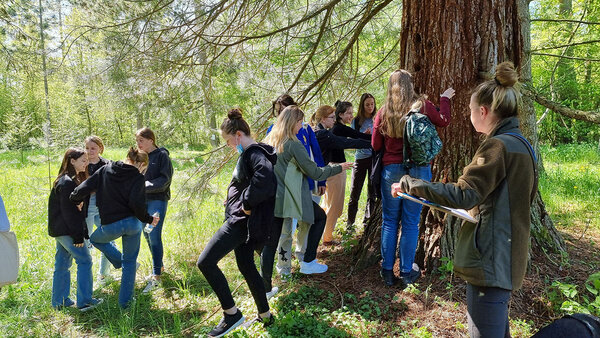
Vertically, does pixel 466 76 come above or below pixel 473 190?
above

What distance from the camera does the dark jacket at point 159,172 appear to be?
14.1ft

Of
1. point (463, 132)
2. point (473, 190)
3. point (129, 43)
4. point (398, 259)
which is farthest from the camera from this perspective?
point (129, 43)

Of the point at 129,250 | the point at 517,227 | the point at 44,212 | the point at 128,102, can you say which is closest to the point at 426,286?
the point at 517,227

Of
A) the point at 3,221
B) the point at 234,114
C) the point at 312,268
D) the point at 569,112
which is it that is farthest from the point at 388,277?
the point at 3,221

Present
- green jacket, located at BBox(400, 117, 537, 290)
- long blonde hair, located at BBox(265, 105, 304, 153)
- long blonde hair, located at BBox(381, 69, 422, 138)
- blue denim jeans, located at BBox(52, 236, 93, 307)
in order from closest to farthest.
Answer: green jacket, located at BBox(400, 117, 537, 290) → long blonde hair, located at BBox(381, 69, 422, 138) → long blonde hair, located at BBox(265, 105, 304, 153) → blue denim jeans, located at BBox(52, 236, 93, 307)

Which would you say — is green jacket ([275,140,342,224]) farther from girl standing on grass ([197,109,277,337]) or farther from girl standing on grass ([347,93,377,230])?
girl standing on grass ([347,93,377,230])

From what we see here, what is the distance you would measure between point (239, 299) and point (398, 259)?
1.57m

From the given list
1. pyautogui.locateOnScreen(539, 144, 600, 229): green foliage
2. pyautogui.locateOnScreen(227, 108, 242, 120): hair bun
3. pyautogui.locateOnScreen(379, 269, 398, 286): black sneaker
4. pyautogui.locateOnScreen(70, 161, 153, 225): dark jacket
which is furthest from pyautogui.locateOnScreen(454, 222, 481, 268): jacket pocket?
pyautogui.locateOnScreen(539, 144, 600, 229): green foliage

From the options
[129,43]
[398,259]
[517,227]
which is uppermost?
[129,43]

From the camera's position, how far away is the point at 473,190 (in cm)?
179

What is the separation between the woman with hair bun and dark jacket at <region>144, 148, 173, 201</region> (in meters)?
3.21

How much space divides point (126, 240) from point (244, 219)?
1.49 meters

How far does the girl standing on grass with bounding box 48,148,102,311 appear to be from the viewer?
3.72m

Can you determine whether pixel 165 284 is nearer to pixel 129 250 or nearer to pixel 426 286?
pixel 129 250
